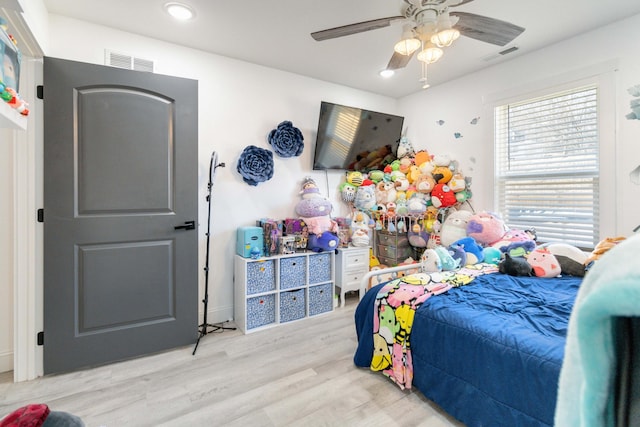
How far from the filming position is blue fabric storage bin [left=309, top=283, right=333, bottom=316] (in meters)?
2.97

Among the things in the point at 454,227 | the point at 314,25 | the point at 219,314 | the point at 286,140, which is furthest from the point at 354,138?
the point at 219,314

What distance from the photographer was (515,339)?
1.33 meters

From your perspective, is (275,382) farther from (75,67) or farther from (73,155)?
(75,67)

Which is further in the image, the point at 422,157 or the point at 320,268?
the point at 422,157

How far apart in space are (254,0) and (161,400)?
2.60 meters

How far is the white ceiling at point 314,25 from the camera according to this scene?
203 centimetres

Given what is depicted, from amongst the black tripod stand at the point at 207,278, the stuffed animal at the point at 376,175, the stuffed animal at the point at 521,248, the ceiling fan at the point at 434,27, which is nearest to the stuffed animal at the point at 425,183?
the stuffed animal at the point at 376,175

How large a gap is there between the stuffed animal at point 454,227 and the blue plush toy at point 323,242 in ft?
3.79

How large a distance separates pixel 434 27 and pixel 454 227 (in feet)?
6.57

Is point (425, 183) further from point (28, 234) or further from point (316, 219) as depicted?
point (28, 234)

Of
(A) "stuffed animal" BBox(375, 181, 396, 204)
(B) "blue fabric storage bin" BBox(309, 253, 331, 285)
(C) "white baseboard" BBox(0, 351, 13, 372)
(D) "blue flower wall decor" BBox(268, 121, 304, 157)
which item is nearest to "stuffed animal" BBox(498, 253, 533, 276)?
(A) "stuffed animal" BBox(375, 181, 396, 204)

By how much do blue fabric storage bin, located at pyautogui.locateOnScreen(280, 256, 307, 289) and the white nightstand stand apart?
504 mm

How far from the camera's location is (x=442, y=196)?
3184 mm

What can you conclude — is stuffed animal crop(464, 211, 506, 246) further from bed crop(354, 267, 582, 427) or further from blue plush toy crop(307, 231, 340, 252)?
blue plush toy crop(307, 231, 340, 252)
